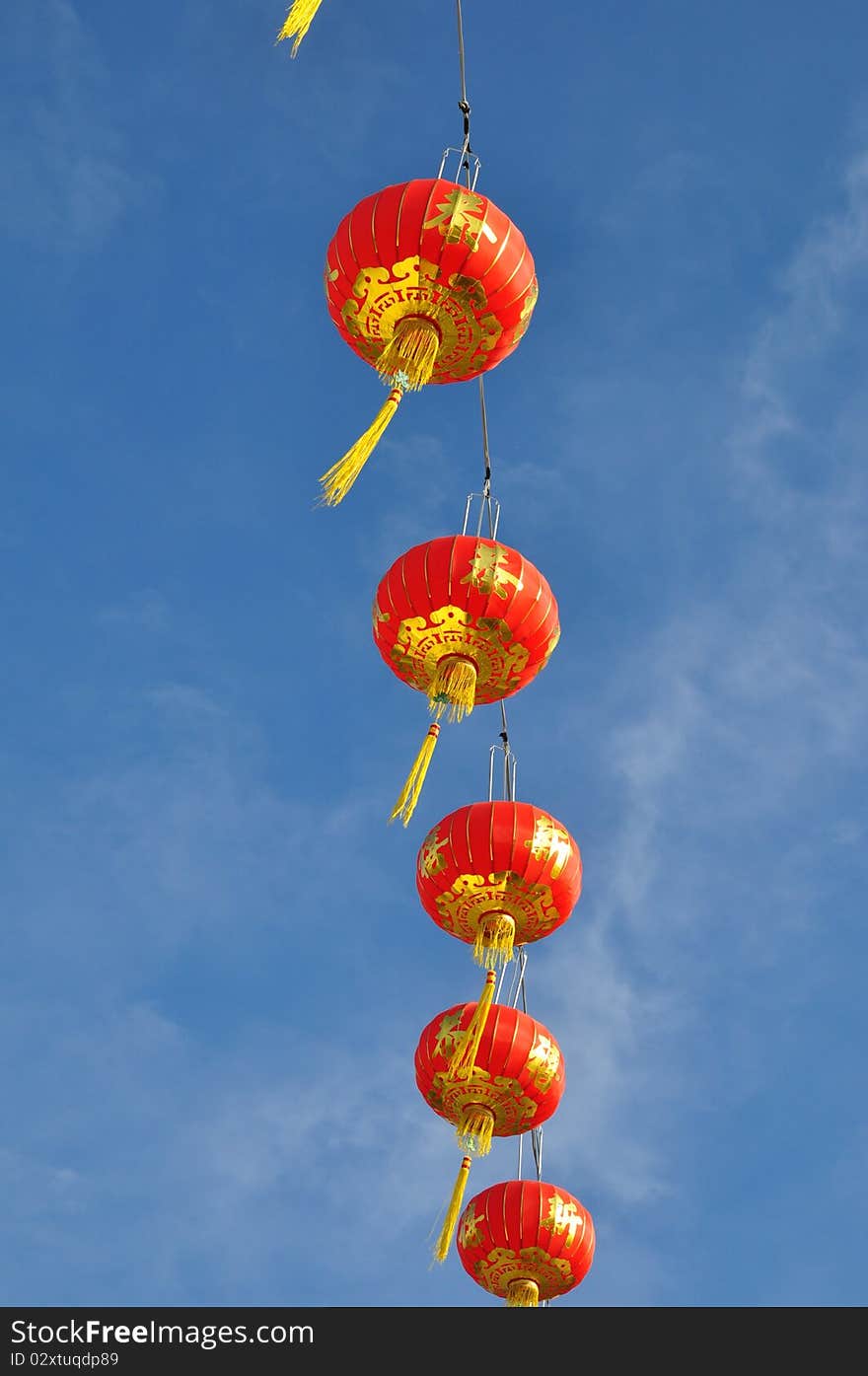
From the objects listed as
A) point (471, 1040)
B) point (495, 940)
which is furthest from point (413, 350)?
point (471, 1040)

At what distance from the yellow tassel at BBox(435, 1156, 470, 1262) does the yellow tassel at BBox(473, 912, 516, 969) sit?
94 centimetres

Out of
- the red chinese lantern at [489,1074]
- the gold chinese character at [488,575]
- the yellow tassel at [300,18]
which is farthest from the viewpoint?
the red chinese lantern at [489,1074]

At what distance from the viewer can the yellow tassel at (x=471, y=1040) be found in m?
6.93

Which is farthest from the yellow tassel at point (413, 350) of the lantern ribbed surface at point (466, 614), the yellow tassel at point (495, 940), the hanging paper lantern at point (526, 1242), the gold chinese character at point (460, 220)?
the hanging paper lantern at point (526, 1242)

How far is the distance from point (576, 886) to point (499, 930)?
1.41 ft

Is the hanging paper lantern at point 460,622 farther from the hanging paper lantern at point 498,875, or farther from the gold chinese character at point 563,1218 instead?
the gold chinese character at point 563,1218

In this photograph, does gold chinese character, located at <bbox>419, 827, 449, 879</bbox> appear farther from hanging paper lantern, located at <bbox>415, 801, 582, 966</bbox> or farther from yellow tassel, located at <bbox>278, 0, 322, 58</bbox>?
yellow tassel, located at <bbox>278, 0, 322, 58</bbox>

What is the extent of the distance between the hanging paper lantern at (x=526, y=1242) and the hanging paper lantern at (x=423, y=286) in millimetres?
3908

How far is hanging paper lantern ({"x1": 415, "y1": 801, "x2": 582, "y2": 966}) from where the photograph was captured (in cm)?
697

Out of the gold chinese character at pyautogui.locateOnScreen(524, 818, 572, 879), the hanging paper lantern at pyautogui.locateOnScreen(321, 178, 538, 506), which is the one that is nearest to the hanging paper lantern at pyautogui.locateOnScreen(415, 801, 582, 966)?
the gold chinese character at pyautogui.locateOnScreen(524, 818, 572, 879)

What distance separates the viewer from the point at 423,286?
607 cm

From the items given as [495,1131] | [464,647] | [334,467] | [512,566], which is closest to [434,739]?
[464,647]

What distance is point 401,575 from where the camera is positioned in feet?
21.9

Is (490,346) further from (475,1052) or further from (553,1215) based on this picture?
(553,1215)
